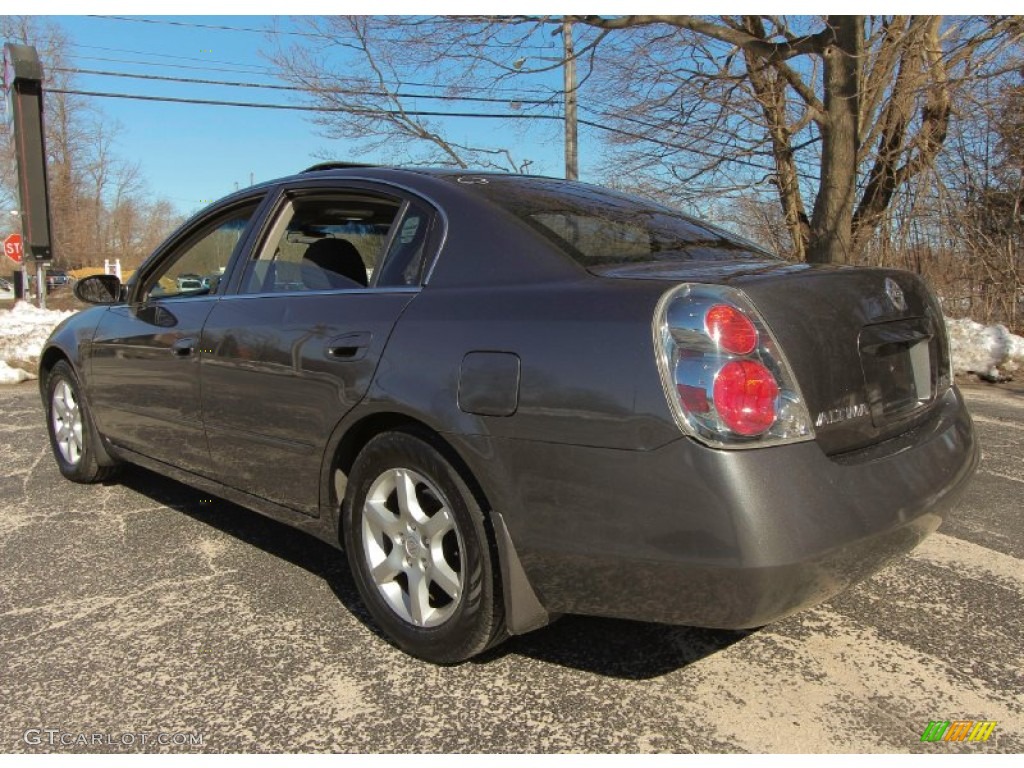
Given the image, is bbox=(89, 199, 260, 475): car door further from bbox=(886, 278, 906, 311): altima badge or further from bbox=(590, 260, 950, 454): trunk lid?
bbox=(886, 278, 906, 311): altima badge

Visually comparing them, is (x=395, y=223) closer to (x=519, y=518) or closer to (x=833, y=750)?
(x=519, y=518)

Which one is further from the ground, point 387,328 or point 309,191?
point 309,191

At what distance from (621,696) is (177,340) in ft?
7.74

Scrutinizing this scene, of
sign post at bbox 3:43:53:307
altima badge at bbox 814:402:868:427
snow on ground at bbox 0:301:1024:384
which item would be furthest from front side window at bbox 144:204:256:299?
sign post at bbox 3:43:53:307

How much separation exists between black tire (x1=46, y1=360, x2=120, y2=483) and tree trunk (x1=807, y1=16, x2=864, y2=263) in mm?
9648

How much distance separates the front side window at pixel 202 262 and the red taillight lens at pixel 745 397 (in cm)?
231

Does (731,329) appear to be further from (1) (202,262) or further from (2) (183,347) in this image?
(1) (202,262)

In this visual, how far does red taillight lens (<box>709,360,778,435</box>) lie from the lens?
188 centimetres

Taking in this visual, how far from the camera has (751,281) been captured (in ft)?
6.82

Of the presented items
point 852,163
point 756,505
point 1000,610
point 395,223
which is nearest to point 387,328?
point 395,223

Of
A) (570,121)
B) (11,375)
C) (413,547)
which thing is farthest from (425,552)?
(570,121)

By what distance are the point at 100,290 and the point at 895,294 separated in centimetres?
386

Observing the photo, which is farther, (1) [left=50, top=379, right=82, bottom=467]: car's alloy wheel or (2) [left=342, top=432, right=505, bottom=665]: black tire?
(1) [left=50, top=379, right=82, bottom=467]: car's alloy wheel

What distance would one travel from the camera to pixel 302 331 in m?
2.77
